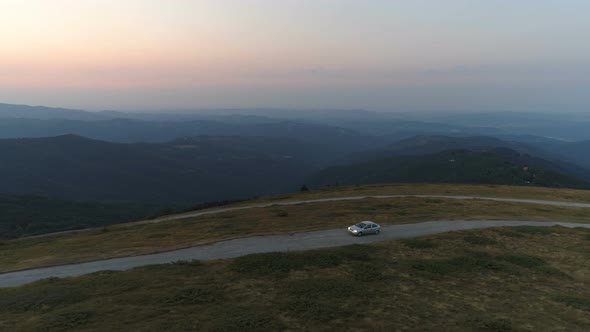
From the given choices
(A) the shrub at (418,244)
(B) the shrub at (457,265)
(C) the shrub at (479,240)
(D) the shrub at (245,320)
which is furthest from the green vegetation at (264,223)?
(D) the shrub at (245,320)

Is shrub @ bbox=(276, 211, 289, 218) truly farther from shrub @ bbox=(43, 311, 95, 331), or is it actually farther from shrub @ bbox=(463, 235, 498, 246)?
shrub @ bbox=(43, 311, 95, 331)

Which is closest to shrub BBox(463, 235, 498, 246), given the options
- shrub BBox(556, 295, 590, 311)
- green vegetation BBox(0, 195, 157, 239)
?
shrub BBox(556, 295, 590, 311)

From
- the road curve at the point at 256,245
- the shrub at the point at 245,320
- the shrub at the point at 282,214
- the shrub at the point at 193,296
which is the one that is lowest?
the shrub at the point at 282,214

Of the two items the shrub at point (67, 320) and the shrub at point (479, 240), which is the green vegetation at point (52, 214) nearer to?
the shrub at point (67, 320)

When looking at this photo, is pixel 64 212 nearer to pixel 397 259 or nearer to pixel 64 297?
pixel 64 297

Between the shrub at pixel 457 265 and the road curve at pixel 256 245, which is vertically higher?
the shrub at pixel 457 265

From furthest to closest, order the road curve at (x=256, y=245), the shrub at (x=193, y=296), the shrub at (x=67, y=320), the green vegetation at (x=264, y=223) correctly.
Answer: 1. the green vegetation at (x=264, y=223)
2. the road curve at (x=256, y=245)
3. the shrub at (x=193, y=296)
4. the shrub at (x=67, y=320)

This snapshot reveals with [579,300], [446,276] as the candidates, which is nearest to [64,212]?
[446,276]
